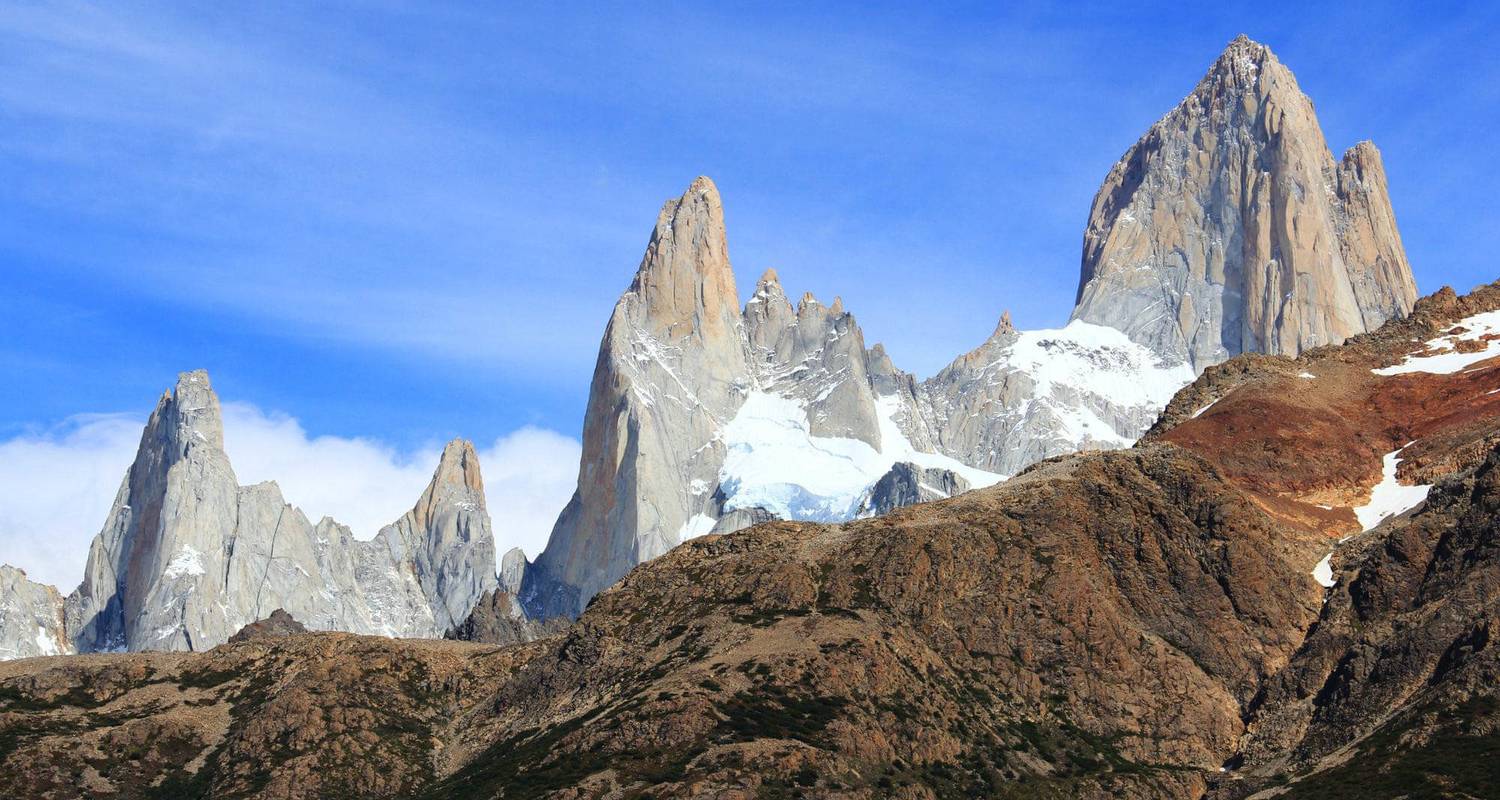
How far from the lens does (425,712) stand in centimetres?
18338

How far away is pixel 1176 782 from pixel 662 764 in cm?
4384

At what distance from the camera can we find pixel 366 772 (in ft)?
552

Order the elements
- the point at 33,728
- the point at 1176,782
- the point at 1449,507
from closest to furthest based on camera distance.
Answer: the point at 1176,782 → the point at 33,728 → the point at 1449,507

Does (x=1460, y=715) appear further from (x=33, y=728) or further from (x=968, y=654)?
(x=33, y=728)

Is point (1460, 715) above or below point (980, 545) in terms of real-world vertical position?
below

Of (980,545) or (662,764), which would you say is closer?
(662,764)

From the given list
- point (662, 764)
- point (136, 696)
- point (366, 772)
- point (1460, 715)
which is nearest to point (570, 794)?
point (662, 764)

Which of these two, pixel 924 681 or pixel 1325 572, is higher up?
pixel 1325 572

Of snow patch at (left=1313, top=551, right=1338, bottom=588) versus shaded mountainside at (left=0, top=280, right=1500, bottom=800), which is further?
snow patch at (left=1313, top=551, right=1338, bottom=588)

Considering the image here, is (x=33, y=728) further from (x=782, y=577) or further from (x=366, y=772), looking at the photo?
(x=782, y=577)

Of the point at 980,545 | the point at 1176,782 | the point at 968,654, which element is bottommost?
the point at 1176,782

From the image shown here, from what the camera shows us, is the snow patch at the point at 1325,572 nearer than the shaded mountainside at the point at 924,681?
No

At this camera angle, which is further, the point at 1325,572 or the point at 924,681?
the point at 1325,572

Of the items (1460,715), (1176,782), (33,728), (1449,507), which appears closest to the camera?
(1460,715)
